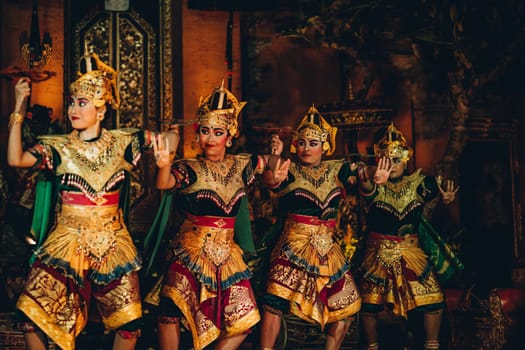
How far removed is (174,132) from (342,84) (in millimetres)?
3519

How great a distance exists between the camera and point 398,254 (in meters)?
5.96

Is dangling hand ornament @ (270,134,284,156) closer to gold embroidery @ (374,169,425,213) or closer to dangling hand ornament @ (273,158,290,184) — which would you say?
dangling hand ornament @ (273,158,290,184)

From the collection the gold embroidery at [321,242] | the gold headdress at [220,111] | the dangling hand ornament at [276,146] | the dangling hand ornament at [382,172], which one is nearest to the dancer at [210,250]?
the gold headdress at [220,111]

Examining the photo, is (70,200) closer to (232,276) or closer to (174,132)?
(174,132)

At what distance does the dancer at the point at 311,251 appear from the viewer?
17.2 ft

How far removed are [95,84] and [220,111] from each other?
80cm

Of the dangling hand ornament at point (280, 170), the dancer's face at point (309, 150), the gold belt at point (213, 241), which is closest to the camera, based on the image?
the gold belt at point (213, 241)

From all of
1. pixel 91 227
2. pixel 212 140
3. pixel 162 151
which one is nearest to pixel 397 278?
pixel 212 140

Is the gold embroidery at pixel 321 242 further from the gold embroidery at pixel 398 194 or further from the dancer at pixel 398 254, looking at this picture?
the gold embroidery at pixel 398 194

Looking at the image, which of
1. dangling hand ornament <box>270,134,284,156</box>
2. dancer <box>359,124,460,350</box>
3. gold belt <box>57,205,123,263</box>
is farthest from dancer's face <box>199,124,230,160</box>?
dancer <box>359,124,460,350</box>

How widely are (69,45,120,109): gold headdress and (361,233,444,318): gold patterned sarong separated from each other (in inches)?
92.2

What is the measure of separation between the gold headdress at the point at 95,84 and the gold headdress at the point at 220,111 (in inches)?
22.9

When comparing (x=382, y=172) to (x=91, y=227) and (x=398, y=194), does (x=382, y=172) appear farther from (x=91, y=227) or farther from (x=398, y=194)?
(x=91, y=227)

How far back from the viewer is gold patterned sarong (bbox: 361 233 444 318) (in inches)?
232
